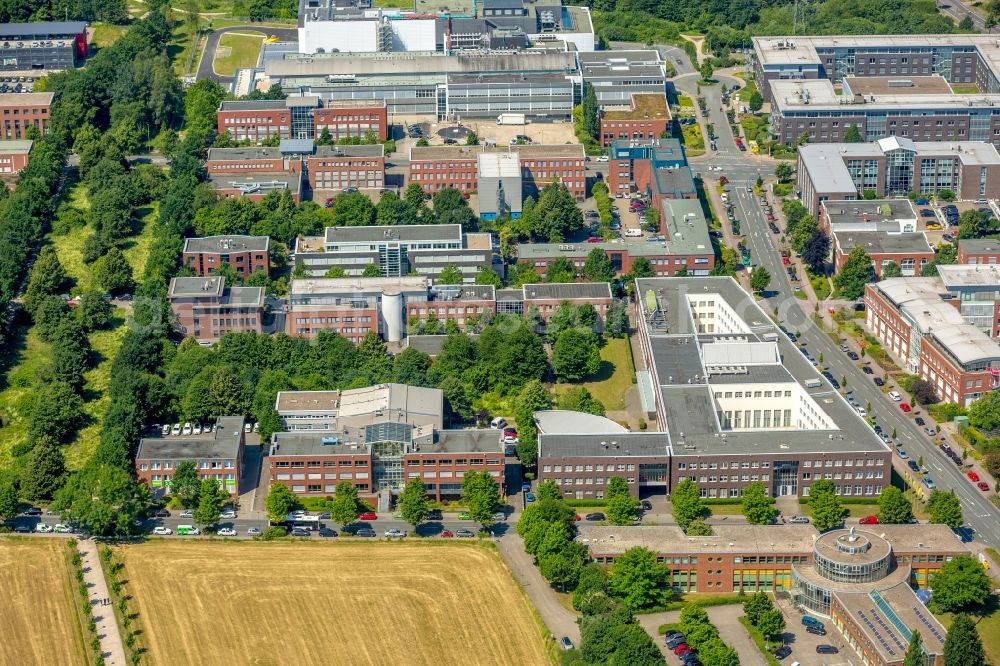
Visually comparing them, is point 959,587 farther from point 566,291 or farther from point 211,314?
point 211,314

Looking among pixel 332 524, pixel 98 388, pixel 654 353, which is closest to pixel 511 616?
pixel 332 524

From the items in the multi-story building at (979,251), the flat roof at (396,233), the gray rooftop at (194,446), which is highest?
the multi-story building at (979,251)

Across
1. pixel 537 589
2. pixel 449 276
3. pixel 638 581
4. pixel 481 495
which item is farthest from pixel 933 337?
A: pixel 537 589

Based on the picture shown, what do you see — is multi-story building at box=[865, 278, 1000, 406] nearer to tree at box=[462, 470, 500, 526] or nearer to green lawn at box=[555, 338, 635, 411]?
green lawn at box=[555, 338, 635, 411]

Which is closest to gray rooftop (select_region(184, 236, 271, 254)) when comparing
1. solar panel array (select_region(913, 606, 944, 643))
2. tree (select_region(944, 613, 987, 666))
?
solar panel array (select_region(913, 606, 944, 643))

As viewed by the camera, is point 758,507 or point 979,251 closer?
point 758,507

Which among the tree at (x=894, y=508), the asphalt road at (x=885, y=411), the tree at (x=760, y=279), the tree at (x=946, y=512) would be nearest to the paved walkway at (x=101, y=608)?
the tree at (x=894, y=508)

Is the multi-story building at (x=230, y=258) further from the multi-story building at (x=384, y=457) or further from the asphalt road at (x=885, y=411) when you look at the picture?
the asphalt road at (x=885, y=411)
